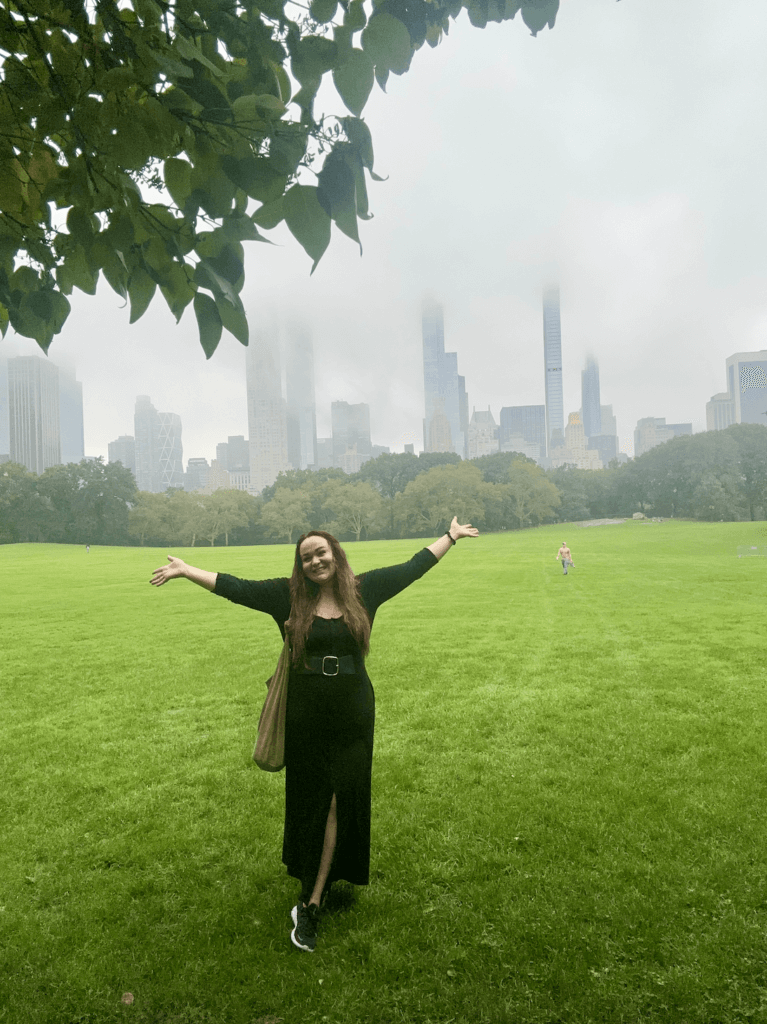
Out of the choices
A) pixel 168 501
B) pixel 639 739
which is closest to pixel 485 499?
pixel 168 501

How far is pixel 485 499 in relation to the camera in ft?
260

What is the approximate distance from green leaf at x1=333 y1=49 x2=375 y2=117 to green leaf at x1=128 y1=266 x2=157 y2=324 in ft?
2.40

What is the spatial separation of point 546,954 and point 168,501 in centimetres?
8043

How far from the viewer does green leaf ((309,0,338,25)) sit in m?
1.53

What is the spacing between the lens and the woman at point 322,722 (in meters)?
3.42

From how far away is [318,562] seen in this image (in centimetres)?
349

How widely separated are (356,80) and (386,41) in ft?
0.42

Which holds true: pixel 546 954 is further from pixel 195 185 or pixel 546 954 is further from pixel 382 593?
pixel 195 185

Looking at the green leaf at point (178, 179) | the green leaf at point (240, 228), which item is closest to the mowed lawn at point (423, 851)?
the green leaf at point (240, 228)

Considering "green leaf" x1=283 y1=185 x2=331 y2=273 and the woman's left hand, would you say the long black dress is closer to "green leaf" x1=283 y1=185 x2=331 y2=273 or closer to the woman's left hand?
the woman's left hand

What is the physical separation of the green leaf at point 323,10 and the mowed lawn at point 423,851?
3806 millimetres

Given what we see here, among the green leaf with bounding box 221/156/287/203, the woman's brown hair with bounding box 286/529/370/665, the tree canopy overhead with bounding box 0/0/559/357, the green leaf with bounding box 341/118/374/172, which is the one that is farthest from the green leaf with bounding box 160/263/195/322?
the woman's brown hair with bounding box 286/529/370/665

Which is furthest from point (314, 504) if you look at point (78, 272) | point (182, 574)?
point (78, 272)

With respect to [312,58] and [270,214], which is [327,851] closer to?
[270,214]
